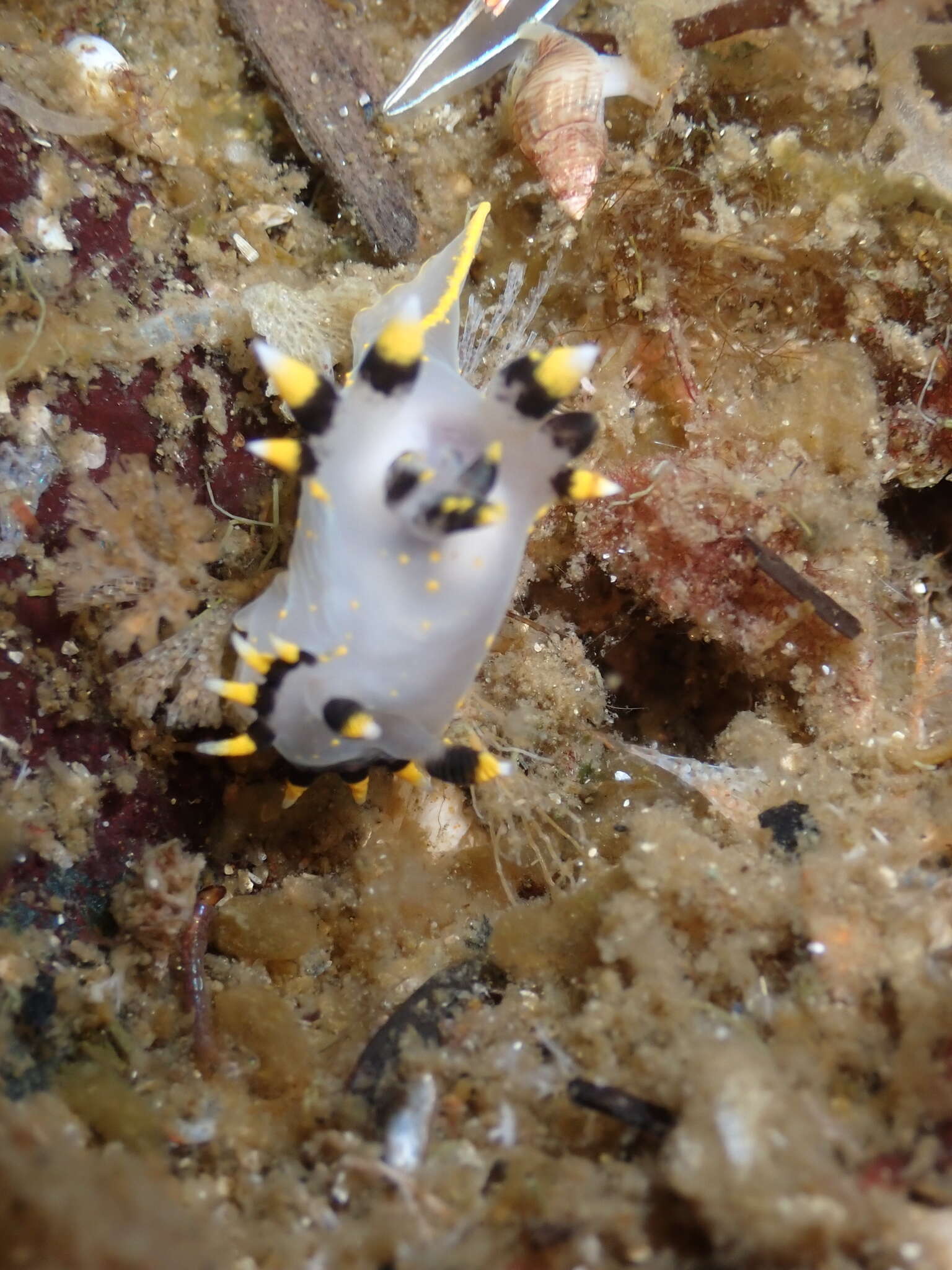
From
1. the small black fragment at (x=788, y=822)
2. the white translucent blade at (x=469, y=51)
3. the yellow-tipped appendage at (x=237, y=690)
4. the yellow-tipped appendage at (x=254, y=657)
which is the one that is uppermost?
the white translucent blade at (x=469, y=51)

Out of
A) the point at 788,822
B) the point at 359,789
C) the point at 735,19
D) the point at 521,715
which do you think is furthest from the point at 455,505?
the point at 735,19

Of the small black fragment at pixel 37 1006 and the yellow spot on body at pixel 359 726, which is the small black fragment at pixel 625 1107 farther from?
the small black fragment at pixel 37 1006

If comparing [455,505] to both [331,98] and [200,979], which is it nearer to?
[200,979]

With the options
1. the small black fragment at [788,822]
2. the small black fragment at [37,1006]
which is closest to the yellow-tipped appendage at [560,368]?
the small black fragment at [788,822]

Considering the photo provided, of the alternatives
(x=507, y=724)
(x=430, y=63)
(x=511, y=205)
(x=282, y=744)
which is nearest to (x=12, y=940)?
(x=282, y=744)

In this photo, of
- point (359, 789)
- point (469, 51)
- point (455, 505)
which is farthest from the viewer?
point (469, 51)

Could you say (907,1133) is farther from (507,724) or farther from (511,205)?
(511,205)
